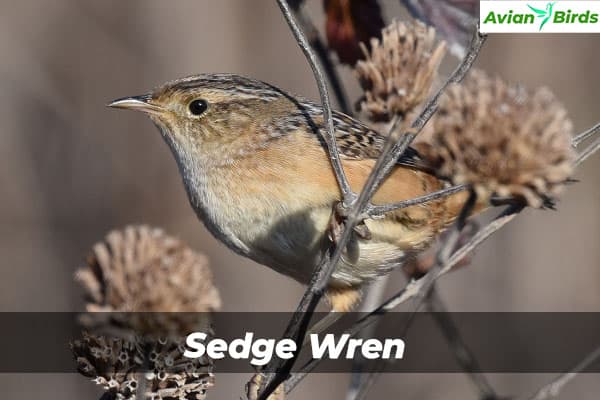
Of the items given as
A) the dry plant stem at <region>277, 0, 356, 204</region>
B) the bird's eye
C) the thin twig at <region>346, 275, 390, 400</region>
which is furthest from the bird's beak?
the dry plant stem at <region>277, 0, 356, 204</region>

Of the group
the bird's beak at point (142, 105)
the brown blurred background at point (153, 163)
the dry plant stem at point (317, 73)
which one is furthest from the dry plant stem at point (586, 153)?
the brown blurred background at point (153, 163)

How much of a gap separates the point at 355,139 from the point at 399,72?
97cm

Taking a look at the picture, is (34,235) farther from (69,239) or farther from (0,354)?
(0,354)

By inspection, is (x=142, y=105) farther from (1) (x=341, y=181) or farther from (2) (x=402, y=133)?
(2) (x=402, y=133)

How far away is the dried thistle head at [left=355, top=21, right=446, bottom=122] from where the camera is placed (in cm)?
266

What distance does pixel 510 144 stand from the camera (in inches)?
81.3

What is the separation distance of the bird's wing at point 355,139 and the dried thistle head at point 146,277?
1.57m

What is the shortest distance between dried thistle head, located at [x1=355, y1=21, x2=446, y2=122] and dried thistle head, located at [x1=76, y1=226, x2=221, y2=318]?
90 centimetres

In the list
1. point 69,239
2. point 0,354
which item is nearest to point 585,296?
point 69,239

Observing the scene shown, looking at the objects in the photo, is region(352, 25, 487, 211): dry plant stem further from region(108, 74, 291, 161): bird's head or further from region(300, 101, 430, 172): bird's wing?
region(108, 74, 291, 161): bird's head

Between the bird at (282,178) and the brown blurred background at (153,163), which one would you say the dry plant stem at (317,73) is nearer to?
the bird at (282,178)

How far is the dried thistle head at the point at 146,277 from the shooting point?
1982mm

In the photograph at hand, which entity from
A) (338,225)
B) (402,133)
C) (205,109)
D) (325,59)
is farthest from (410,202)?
(205,109)

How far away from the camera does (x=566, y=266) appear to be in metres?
6.74
